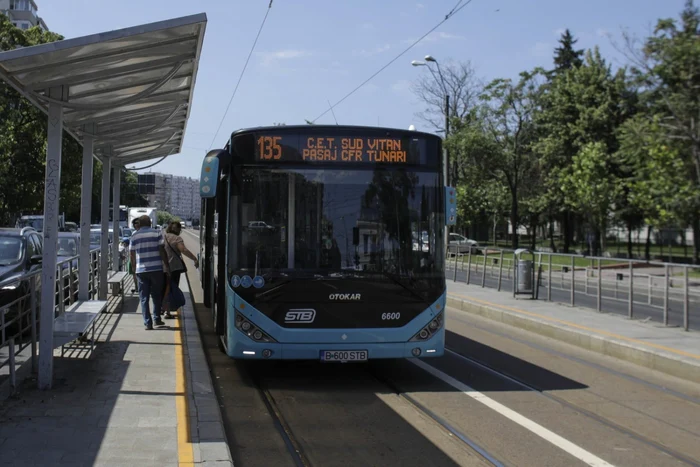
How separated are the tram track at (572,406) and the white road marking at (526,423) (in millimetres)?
673

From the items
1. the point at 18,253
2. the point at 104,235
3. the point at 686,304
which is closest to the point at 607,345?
the point at 686,304

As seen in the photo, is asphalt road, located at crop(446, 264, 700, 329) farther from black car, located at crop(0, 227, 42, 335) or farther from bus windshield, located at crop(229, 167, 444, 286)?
black car, located at crop(0, 227, 42, 335)

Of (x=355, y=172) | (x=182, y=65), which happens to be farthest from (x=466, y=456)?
(x=182, y=65)

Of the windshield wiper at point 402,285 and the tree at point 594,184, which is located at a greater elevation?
the tree at point 594,184

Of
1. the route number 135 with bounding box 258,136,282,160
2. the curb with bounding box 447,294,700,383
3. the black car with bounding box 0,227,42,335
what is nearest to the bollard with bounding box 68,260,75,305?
the black car with bounding box 0,227,42,335

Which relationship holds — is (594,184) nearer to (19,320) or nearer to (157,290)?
(157,290)

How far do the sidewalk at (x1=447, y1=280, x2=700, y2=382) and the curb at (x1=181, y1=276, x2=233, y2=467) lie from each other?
5.99 metres

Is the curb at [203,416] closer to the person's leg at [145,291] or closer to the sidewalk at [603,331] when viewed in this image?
the person's leg at [145,291]

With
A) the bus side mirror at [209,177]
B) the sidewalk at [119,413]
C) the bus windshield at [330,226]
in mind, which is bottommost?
the sidewalk at [119,413]

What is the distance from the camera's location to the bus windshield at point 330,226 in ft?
26.3

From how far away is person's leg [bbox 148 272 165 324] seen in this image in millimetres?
11008

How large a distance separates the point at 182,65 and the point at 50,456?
179 inches

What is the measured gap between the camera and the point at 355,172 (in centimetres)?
822

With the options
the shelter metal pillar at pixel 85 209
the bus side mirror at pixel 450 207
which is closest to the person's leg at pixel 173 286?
the shelter metal pillar at pixel 85 209
